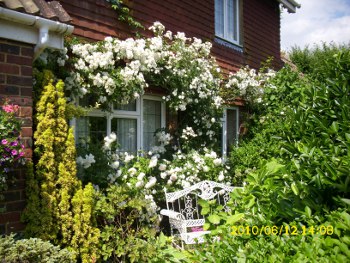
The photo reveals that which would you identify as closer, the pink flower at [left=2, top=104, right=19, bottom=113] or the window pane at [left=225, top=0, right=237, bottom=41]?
the pink flower at [left=2, top=104, right=19, bottom=113]

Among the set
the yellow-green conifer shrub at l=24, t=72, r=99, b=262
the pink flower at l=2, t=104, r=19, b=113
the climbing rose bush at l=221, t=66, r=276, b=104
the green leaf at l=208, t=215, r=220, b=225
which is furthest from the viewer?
the climbing rose bush at l=221, t=66, r=276, b=104

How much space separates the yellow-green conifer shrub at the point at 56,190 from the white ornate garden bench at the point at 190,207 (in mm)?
1570

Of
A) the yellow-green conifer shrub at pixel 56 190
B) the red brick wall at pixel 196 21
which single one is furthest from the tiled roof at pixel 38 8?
the red brick wall at pixel 196 21

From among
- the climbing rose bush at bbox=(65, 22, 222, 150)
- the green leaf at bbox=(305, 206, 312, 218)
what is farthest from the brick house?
the green leaf at bbox=(305, 206, 312, 218)

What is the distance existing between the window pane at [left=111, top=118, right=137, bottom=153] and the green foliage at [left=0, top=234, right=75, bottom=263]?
3.12 m

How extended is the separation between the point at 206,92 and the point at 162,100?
33.3 inches

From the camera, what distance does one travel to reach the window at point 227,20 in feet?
31.2

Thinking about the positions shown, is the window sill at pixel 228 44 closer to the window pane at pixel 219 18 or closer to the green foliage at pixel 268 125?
the window pane at pixel 219 18

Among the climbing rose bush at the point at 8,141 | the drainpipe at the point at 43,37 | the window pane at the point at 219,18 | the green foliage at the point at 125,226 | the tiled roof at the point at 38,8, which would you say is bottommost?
the green foliage at the point at 125,226

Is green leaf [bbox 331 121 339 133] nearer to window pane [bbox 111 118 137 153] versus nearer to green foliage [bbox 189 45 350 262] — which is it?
green foliage [bbox 189 45 350 262]

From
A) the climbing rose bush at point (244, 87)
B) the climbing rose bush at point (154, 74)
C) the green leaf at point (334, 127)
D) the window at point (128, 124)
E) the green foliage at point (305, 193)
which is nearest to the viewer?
the green foliage at point (305, 193)

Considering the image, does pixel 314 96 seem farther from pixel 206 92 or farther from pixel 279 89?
pixel 279 89

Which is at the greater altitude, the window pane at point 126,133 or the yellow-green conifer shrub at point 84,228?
the window pane at point 126,133

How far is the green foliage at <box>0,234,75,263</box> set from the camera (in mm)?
2959
